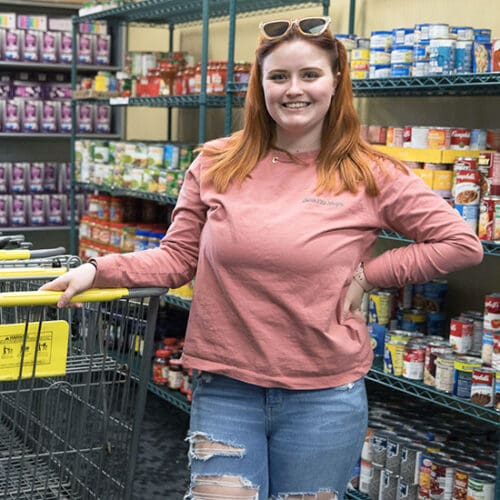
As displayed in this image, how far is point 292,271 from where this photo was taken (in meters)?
1.90

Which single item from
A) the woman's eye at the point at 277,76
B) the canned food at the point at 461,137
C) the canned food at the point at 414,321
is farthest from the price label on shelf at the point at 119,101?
the woman's eye at the point at 277,76

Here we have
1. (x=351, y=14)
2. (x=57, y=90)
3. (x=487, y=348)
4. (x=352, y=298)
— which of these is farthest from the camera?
(x=57, y=90)

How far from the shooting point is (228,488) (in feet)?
6.18

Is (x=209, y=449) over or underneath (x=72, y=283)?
underneath

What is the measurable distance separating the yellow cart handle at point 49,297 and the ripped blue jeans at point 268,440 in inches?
10.4

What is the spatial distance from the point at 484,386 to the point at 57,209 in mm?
4437

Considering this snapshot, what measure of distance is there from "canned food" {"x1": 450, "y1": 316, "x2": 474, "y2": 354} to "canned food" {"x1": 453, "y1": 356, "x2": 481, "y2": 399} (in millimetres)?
121

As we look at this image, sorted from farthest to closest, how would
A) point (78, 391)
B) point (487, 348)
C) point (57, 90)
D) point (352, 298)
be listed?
point (57, 90), point (487, 348), point (78, 391), point (352, 298)

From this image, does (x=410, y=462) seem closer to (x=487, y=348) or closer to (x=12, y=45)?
(x=487, y=348)

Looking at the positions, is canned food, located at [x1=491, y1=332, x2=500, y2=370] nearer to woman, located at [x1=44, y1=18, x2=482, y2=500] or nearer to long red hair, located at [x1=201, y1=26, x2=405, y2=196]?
woman, located at [x1=44, y1=18, x2=482, y2=500]

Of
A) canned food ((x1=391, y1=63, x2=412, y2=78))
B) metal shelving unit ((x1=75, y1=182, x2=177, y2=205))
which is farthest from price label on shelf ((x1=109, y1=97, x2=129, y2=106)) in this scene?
canned food ((x1=391, y1=63, x2=412, y2=78))

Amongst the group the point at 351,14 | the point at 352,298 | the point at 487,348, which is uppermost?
the point at 351,14

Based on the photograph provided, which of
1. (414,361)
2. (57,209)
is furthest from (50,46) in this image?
(414,361)

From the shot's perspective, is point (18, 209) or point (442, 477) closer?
point (442, 477)
